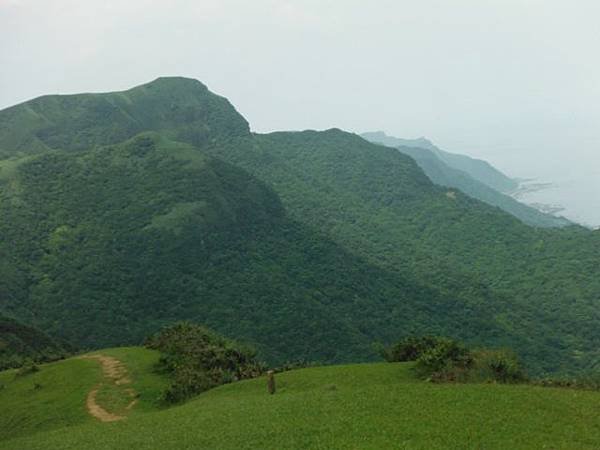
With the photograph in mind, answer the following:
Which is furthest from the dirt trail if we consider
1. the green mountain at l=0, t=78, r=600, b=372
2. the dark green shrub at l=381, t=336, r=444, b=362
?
the green mountain at l=0, t=78, r=600, b=372

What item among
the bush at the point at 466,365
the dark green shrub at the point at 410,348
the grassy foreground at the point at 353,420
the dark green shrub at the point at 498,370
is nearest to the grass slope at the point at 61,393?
the grassy foreground at the point at 353,420

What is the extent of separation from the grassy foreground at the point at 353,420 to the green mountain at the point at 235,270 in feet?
185

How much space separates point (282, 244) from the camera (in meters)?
135

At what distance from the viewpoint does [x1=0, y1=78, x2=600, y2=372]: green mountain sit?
3844 inches

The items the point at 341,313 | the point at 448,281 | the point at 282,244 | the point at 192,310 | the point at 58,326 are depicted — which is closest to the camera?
the point at 58,326

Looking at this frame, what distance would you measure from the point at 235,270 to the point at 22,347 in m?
66.5

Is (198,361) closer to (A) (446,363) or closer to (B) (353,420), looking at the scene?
(A) (446,363)

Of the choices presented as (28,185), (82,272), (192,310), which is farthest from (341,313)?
(28,185)

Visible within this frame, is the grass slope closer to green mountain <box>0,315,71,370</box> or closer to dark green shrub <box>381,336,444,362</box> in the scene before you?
green mountain <box>0,315,71,370</box>

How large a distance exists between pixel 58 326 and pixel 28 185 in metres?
49.9

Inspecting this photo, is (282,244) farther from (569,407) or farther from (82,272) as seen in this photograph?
(569,407)

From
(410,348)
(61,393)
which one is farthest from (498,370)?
(61,393)

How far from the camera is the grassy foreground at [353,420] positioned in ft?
57.5

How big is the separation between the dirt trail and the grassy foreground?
656 millimetres
